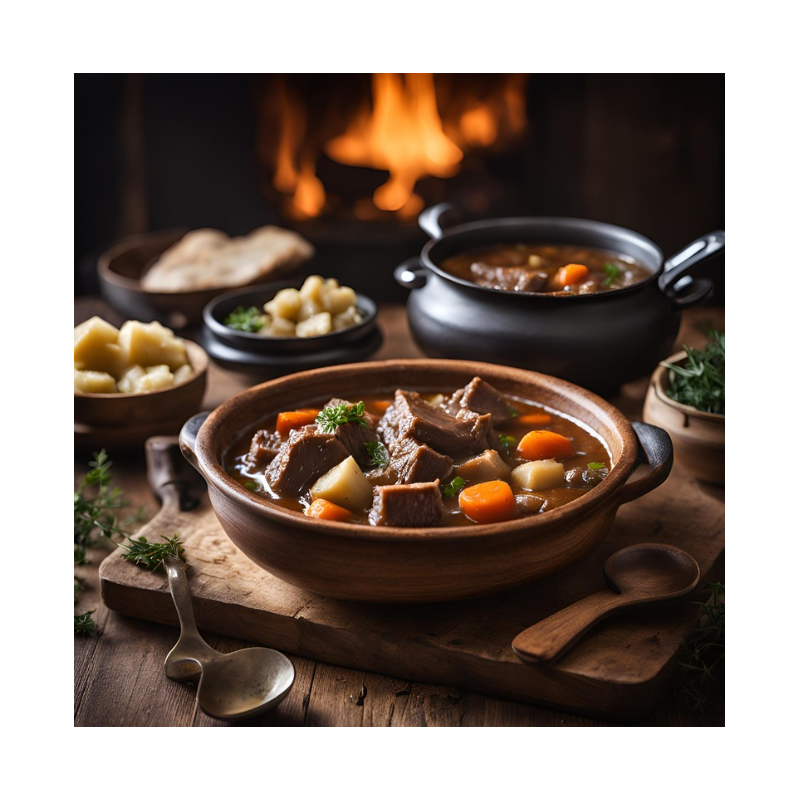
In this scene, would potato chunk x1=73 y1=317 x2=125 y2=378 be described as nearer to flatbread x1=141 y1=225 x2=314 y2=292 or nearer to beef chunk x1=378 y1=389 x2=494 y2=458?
flatbread x1=141 y1=225 x2=314 y2=292

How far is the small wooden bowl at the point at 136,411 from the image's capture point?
3.50m

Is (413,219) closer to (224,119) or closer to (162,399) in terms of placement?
(224,119)

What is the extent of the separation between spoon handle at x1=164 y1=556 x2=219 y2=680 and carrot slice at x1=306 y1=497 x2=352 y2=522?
0.44 metres

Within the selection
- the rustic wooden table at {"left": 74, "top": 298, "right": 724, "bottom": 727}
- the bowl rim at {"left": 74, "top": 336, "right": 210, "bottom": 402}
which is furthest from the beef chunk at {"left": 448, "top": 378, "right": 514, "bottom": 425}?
the bowl rim at {"left": 74, "top": 336, "right": 210, "bottom": 402}

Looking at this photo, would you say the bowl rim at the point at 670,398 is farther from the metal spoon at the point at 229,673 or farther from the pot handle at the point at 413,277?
the metal spoon at the point at 229,673

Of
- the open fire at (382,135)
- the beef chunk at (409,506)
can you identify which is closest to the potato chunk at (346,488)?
the beef chunk at (409,506)

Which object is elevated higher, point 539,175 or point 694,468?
point 539,175

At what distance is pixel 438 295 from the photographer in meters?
3.86

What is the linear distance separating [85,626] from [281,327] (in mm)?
1771

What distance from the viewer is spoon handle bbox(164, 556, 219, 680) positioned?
96.2 inches

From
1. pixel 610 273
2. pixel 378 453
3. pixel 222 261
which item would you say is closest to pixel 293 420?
pixel 378 453

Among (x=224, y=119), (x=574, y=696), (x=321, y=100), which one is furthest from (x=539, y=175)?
(x=574, y=696)

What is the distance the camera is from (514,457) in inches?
111

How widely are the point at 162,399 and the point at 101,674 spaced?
4.15ft
